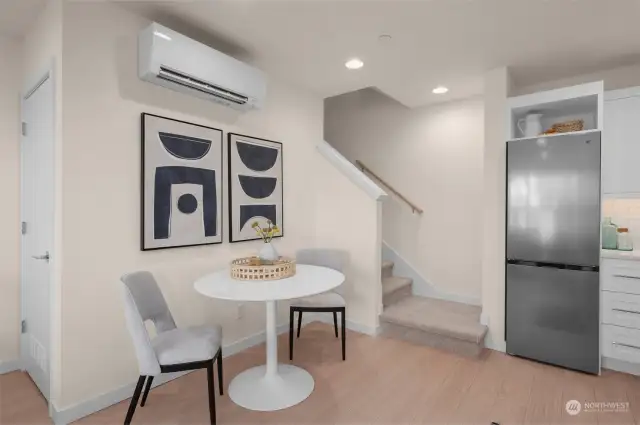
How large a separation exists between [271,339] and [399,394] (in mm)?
929

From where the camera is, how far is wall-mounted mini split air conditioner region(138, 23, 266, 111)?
83.5 inches

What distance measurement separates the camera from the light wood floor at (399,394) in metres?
2.03

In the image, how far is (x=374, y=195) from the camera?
3.35 m

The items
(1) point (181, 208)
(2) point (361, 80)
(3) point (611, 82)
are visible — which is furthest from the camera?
(2) point (361, 80)

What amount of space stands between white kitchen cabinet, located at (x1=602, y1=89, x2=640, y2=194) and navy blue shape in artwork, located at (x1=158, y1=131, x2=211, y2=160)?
3138 mm

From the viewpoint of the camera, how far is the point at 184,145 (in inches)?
97.4

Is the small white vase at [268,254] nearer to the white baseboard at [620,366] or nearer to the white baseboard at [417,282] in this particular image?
the white baseboard at [417,282]

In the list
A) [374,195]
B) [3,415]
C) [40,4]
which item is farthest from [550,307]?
[40,4]

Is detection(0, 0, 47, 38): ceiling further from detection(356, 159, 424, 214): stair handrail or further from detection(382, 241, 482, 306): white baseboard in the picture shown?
detection(382, 241, 482, 306): white baseboard

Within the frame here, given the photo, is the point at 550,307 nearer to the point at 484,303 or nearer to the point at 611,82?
the point at 484,303

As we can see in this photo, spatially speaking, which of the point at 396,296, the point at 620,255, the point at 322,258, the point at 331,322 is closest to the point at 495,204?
the point at 620,255

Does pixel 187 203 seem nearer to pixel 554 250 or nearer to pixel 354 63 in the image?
pixel 354 63

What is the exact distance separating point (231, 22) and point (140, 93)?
77cm

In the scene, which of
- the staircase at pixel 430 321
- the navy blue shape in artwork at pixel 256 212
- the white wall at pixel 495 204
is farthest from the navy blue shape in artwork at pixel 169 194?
the white wall at pixel 495 204
